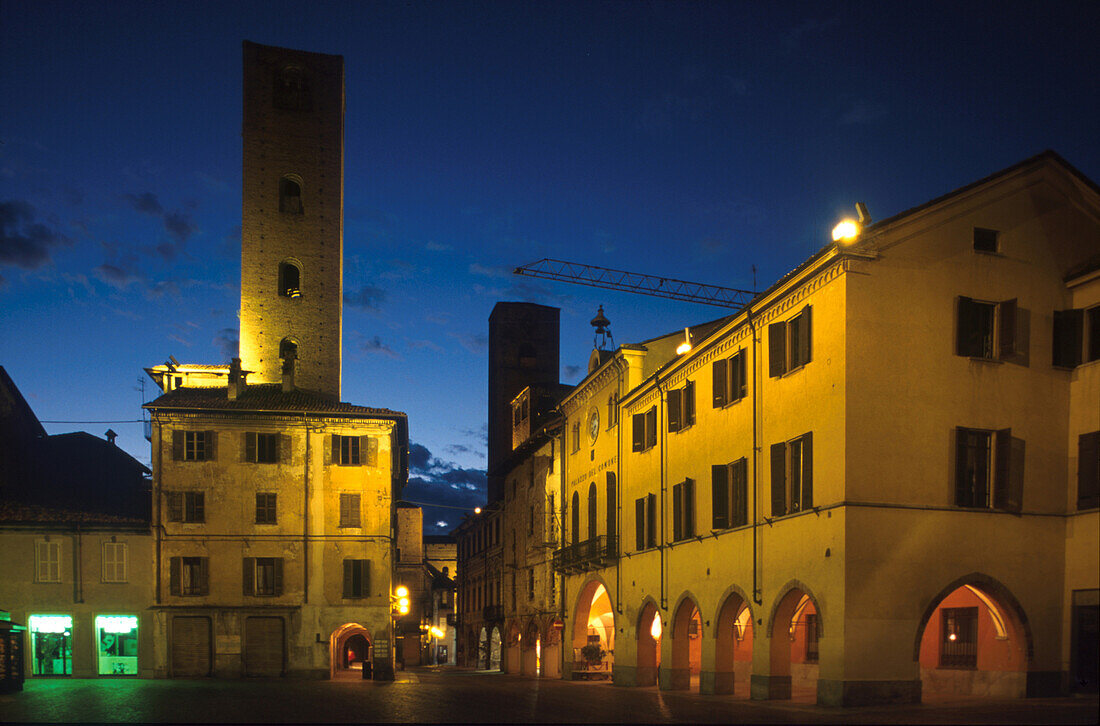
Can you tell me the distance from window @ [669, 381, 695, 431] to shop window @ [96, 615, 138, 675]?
2844 cm

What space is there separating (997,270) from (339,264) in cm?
3864

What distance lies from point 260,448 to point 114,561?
26.9ft

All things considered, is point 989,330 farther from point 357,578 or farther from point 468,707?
point 357,578

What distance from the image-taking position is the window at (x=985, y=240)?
23.3m

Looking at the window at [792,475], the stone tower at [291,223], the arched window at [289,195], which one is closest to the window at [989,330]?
the window at [792,475]

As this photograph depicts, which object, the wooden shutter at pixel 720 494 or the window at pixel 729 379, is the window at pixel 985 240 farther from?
the wooden shutter at pixel 720 494

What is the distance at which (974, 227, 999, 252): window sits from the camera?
2329 centimetres

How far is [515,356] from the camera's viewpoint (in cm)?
7956

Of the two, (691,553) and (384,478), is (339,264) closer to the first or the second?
(384,478)

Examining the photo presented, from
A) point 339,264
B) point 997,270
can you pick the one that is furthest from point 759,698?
point 339,264

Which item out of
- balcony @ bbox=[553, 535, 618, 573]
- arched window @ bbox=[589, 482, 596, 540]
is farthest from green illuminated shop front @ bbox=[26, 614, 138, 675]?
arched window @ bbox=[589, 482, 596, 540]

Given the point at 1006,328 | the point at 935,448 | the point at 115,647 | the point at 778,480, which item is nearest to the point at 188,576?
the point at 115,647

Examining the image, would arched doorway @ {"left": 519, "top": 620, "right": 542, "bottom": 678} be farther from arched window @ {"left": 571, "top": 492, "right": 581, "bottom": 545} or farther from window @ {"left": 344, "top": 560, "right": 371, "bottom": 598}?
window @ {"left": 344, "top": 560, "right": 371, "bottom": 598}

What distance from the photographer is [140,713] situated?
76.4 feet
